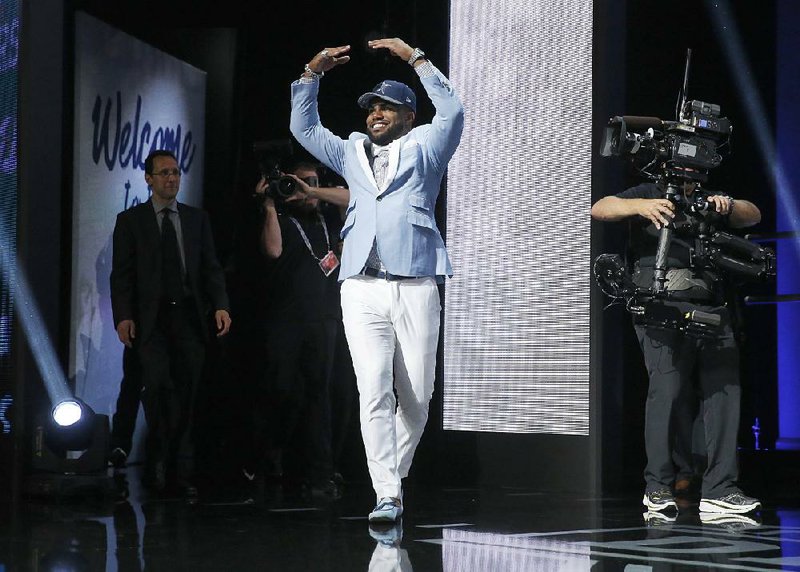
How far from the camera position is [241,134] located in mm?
8164

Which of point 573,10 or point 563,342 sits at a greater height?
point 573,10

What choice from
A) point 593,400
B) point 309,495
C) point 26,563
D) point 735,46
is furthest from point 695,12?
point 26,563

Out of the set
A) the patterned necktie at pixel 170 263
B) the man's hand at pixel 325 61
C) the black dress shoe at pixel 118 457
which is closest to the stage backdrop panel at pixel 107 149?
the black dress shoe at pixel 118 457

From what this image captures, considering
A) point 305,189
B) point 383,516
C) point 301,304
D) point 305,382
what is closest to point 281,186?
point 305,189

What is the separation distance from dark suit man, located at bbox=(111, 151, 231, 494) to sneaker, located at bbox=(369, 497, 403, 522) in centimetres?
164

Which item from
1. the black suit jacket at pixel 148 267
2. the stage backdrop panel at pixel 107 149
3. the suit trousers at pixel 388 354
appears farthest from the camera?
the stage backdrop panel at pixel 107 149

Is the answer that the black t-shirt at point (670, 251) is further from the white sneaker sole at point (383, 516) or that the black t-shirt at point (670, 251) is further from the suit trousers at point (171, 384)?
the suit trousers at point (171, 384)

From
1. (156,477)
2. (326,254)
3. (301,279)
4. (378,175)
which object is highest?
(378,175)

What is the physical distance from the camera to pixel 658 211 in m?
5.14

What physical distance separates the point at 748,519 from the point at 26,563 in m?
2.75

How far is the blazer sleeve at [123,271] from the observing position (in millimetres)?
6504

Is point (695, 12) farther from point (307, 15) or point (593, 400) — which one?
point (593, 400)

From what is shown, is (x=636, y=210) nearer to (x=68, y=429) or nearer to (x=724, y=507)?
(x=724, y=507)

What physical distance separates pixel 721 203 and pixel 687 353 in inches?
25.0
